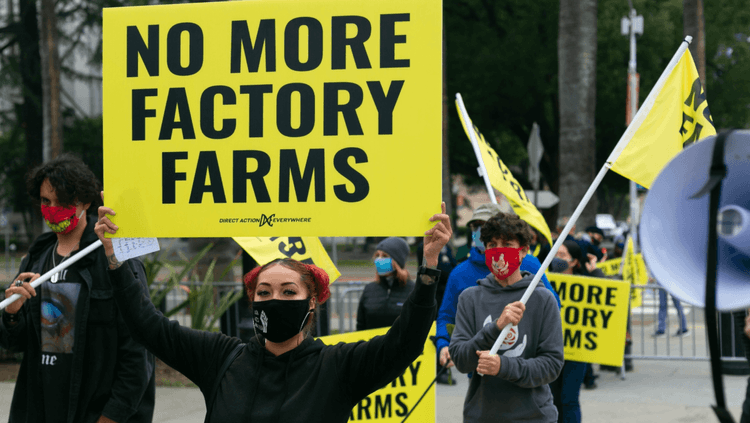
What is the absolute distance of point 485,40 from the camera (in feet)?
85.0

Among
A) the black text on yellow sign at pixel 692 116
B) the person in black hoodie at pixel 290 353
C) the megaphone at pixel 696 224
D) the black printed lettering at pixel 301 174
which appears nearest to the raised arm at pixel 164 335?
the person in black hoodie at pixel 290 353

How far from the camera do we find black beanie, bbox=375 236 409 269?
651cm

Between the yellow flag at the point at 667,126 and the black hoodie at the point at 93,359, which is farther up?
the yellow flag at the point at 667,126

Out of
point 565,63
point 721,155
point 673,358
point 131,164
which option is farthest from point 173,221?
point 565,63

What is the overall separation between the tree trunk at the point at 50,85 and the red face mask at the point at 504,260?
52.5 ft

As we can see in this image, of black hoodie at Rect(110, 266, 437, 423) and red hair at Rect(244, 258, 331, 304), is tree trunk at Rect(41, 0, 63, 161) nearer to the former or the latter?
red hair at Rect(244, 258, 331, 304)

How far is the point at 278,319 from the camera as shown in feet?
8.47

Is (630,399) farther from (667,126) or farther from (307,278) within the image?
(307,278)

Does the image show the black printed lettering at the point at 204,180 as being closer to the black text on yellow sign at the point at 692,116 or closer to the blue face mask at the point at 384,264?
the black text on yellow sign at the point at 692,116

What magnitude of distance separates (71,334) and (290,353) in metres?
1.42

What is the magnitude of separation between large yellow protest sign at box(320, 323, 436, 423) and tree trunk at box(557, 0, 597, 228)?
31.2 feet

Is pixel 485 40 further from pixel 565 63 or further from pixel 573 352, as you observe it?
pixel 573 352

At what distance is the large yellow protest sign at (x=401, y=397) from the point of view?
5.18 m

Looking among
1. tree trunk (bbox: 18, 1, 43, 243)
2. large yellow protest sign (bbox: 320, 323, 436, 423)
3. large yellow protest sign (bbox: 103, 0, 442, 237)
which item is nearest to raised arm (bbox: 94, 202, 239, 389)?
large yellow protest sign (bbox: 103, 0, 442, 237)
